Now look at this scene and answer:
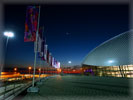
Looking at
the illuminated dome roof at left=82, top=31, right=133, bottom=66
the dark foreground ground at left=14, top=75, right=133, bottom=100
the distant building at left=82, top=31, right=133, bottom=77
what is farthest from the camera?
the illuminated dome roof at left=82, top=31, right=133, bottom=66

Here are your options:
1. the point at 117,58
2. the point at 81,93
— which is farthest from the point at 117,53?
the point at 81,93

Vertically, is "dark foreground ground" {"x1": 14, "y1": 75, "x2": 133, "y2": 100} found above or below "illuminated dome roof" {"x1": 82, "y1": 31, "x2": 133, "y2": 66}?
below

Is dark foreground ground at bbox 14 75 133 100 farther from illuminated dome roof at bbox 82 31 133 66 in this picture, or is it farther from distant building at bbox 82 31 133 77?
illuminated dome roof at bbox 82 31 133 66

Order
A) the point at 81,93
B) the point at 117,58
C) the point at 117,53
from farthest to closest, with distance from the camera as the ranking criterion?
the point at 117,53, the point at 117,58, the point at 81,93

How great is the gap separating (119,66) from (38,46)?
111 feet

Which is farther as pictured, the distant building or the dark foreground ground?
the distant building

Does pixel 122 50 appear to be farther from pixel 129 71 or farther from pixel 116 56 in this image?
pixel 129 71

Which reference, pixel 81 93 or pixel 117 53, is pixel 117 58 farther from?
pixel 81 93

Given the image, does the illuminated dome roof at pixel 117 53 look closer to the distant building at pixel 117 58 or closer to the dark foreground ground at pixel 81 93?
the distant building at pixel 117 58

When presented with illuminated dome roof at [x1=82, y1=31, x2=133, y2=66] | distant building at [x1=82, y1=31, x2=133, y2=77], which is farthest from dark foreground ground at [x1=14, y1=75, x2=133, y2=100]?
illuminated dome roof at [x1=82, y1=31, x2=133, y2=66]

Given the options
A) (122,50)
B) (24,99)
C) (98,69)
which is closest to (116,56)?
(122,50)

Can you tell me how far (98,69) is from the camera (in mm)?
44969

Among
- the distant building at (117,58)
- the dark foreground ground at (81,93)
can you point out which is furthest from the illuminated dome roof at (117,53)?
the dark foreground ground at (81,93)

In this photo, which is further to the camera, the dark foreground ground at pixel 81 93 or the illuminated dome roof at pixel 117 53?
the illuminated dome roof at pixel 117 53
